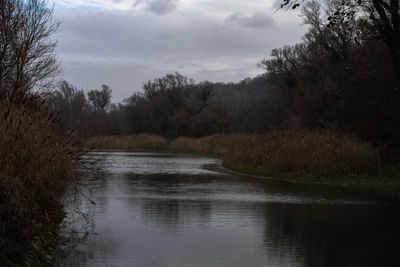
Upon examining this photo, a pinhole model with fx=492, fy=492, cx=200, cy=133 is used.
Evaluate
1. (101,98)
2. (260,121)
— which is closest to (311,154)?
(260,121)

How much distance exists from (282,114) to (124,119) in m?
36.0

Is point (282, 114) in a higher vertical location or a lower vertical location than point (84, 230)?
higher

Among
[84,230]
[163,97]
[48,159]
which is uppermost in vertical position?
[163,97]

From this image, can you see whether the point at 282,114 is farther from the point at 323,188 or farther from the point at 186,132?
the point at 323,188

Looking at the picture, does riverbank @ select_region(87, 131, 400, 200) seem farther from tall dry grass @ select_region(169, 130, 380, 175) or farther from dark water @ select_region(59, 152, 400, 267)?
dark water @ select_region(59, 152, 400, 267)

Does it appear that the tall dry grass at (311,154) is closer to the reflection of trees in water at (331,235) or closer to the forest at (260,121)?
the forest at (260,121)

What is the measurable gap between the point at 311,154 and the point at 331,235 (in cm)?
1457

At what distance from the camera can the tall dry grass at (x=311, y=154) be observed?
2486 cm

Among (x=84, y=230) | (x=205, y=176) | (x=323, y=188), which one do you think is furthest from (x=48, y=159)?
(x=205, y=176)

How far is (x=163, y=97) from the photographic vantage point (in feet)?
282

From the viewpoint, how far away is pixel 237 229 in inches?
488

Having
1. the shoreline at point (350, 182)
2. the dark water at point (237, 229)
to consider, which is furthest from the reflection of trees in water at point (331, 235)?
the shoreline at point (350, 182)

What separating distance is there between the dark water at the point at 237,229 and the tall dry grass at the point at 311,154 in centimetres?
471

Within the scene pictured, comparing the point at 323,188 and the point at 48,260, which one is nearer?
the point at 48,260
